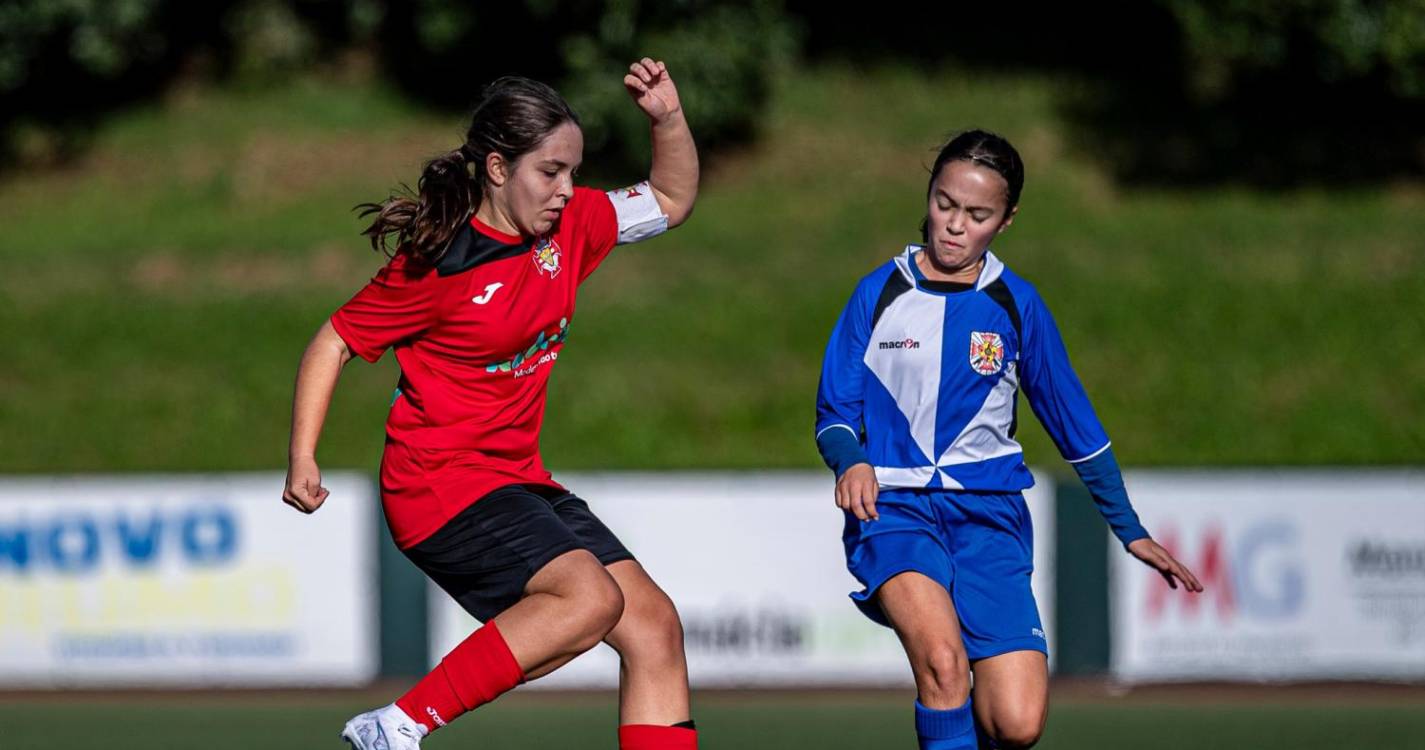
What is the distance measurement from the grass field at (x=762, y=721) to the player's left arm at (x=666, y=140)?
10.7 feet

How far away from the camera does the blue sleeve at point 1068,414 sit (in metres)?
4.38

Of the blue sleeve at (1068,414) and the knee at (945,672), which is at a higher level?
the blue sleeve at (1068,414)

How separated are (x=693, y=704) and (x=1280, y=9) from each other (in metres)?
12.0

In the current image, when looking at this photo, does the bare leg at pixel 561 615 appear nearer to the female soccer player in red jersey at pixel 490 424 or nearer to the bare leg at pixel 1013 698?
the female soccer player in red jersey at pixel 490 424

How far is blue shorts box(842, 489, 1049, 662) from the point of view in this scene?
432cm

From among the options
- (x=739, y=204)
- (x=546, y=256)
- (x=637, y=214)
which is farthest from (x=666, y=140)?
(x=739, y=204)

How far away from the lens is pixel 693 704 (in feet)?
28.1

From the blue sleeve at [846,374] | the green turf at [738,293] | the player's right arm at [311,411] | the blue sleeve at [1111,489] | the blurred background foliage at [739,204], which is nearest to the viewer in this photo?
the player's right arm at [311,411]

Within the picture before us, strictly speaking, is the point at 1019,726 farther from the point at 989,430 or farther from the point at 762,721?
A: the point at 762,721

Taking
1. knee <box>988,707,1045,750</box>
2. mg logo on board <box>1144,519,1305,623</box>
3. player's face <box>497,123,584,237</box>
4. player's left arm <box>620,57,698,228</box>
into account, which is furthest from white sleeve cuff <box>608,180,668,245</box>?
mg logo on board <box>1144,519,1305,623</box>

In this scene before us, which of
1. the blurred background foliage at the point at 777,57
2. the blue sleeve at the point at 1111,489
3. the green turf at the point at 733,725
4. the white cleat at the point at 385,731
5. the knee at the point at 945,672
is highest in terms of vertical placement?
the blurred background foliage at the point at 777,57

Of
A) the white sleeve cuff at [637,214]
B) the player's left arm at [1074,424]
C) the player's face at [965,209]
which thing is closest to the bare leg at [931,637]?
the player's left arm at [1074,424]

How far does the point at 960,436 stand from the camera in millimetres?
4355

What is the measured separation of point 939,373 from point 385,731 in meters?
1.63
